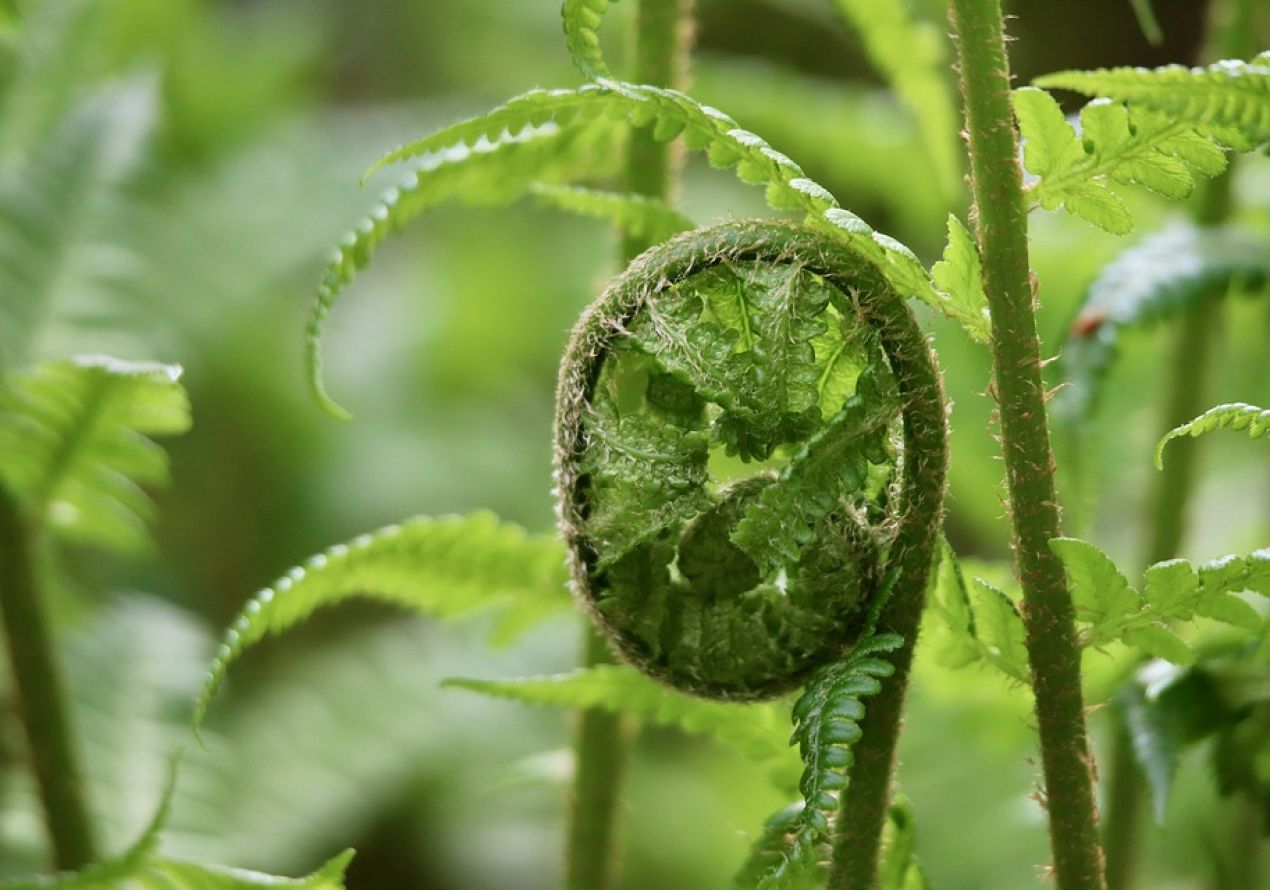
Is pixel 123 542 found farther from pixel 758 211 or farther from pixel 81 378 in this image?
pixel 758 211

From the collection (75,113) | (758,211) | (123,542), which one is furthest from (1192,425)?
(758,211)

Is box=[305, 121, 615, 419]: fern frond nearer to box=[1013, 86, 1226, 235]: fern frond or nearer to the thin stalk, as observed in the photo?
the thin stalk

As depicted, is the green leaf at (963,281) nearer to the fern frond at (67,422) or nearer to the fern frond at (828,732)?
the fern frond at (828,732)

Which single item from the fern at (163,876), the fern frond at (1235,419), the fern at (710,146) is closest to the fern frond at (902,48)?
the fern at (710,146)

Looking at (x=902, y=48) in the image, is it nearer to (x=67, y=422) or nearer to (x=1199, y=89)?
(x=1199, y=89)

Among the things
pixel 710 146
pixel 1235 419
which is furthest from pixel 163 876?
pixel 1235 419

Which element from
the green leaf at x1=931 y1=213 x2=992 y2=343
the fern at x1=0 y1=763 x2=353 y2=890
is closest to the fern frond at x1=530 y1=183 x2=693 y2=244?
the green leaf at x1=931 y1=213 x2=992 y2=343
